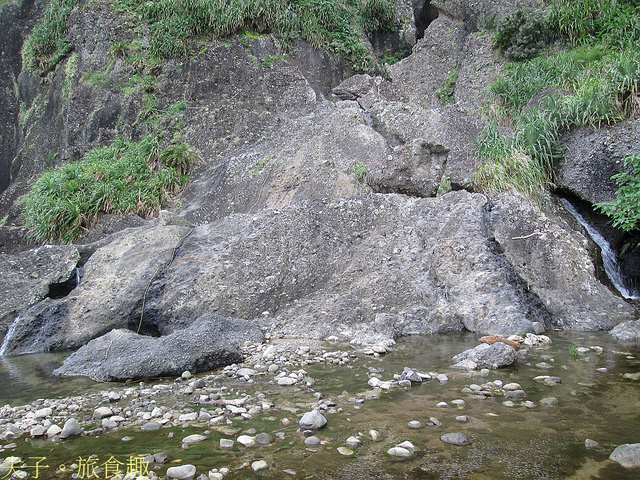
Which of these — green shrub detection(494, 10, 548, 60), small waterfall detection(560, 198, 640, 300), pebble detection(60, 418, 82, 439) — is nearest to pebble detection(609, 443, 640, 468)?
pebble detection(60, 418, 82, 439)

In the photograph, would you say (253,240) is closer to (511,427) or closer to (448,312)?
(448,312)

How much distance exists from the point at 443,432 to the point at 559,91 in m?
8.24

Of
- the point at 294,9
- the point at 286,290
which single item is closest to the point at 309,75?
the point at 294,9

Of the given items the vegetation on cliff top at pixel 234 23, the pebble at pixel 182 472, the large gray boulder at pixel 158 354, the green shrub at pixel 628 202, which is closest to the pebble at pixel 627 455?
the pebble at pixel 182 472

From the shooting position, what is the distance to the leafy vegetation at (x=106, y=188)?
9570mm

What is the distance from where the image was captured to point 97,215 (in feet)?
32.3

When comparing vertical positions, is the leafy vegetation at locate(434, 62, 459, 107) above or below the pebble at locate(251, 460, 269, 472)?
above

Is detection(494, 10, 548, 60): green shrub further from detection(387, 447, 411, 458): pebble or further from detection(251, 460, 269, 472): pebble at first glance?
detection(251, 460, 269, 472): pebble

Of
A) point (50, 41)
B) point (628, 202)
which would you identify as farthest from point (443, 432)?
point (50, 41)

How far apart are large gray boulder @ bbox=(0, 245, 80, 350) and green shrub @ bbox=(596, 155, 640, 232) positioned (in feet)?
29.2

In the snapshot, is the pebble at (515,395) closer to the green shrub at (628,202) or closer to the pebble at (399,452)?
the pebble at (399,452)

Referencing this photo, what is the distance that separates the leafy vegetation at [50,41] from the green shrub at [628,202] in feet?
54.3

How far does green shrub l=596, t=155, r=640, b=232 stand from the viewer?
627 centimetres

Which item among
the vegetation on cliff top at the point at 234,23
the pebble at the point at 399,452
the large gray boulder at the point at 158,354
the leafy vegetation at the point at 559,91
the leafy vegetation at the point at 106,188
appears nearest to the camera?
the pebble at the point at 399,452
